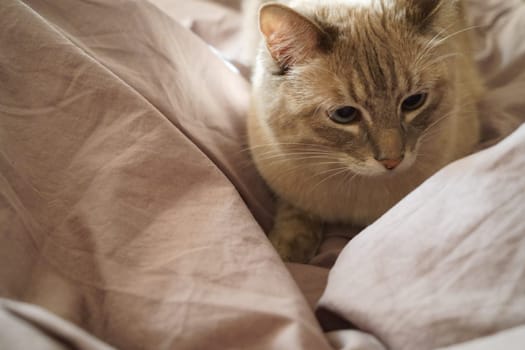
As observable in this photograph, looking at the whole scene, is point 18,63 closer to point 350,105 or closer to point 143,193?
point 143,193

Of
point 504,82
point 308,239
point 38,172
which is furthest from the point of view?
point 504,82

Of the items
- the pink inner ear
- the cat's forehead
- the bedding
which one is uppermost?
the cat's forehead

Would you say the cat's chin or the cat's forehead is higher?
the cat's forehead

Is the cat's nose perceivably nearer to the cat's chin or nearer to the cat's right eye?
the cat's chin

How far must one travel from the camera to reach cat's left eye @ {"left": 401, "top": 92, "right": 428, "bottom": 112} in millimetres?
1090

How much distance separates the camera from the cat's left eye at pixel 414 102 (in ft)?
3.58

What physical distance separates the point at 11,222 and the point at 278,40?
682mm

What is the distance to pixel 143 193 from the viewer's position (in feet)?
3.26

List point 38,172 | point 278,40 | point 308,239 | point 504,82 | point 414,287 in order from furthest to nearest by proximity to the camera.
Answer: point 504,82 < point 308,239 < point 278,40 < point 38,172 < point 414,287

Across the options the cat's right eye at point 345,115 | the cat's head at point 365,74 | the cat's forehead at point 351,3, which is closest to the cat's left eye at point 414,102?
the cat's head at point 365,74

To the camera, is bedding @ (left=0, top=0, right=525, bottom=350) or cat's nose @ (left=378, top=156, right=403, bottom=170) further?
cat's nose @ (left=378, top=156, right=403, bottom=170)

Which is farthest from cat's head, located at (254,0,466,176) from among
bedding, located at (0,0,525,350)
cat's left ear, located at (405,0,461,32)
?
bedding, located at (0,0,525,350)

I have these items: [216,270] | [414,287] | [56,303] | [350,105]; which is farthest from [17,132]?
[414,287]

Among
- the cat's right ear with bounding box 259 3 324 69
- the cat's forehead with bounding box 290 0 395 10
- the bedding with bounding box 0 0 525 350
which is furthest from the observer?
the cat's forehead with bounding box 290 0 395 10
